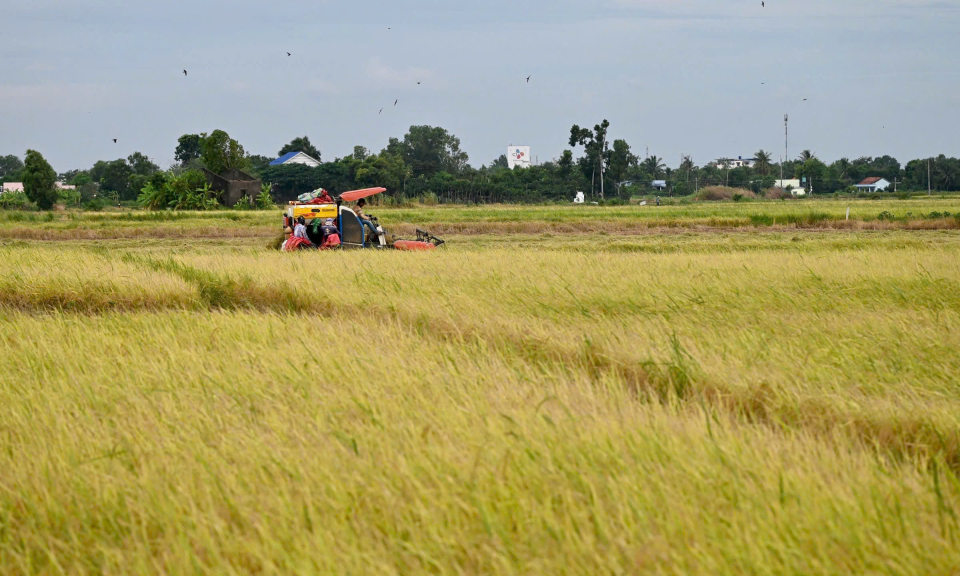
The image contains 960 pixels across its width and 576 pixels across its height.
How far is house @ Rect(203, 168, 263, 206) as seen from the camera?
130 ft

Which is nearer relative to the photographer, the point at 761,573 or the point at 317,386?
the point at 761,573

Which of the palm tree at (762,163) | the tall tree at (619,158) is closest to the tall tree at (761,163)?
the palm tree at (762,163)

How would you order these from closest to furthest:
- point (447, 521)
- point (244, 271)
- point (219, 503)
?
point (447, 521) → point (219, 503) → point (244, 271)

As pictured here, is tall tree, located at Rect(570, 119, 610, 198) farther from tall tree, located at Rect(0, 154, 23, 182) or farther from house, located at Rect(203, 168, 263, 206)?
tall tree, located at Rect(0, 154, 23, 182)

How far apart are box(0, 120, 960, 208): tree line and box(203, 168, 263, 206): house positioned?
0.90 m

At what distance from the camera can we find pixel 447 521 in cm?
300

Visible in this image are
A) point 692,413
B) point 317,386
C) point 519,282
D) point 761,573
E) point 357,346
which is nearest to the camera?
point 761,573

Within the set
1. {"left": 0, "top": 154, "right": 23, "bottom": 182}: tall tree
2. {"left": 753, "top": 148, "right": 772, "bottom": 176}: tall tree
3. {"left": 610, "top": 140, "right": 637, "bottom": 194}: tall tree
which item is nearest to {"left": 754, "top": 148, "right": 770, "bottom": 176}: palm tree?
{"left": 753, "top": 148, "right": 772, "bottom": 176}: tall tree

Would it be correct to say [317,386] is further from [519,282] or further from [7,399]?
[519,282]

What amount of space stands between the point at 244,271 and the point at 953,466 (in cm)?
822

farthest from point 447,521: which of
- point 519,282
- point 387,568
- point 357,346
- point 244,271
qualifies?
point 244,271

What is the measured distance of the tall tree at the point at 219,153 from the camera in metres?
41.3

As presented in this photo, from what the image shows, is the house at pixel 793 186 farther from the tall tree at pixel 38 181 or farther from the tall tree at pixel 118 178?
the tall tree at pixel 38 181

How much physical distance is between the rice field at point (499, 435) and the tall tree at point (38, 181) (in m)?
33.1
